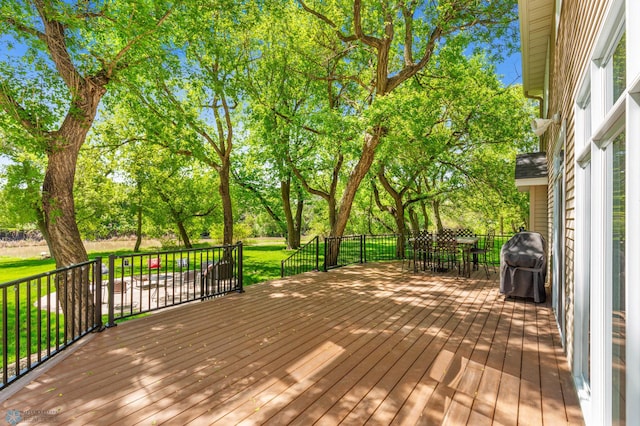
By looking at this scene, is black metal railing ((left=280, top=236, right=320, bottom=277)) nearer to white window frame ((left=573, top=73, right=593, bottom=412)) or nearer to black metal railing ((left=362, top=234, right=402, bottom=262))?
black metal railing ((left=362, top=234, right=402, bottom=262))

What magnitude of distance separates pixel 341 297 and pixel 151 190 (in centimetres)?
1659

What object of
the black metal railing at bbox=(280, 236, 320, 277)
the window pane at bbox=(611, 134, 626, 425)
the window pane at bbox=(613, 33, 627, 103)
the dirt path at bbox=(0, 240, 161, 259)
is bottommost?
the dirt path at bbox=(0, 240, 161, 259)

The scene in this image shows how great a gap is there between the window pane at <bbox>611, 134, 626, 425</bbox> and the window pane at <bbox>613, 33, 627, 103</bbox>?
0.25 metres

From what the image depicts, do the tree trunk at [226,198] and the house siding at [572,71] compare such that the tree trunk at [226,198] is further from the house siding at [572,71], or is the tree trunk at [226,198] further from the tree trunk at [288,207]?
the house siding at [572,71]

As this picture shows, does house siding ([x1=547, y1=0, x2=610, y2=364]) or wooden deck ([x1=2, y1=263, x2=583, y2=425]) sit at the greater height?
house siding ([x1=547, y1=0, x2=610, y2=364])

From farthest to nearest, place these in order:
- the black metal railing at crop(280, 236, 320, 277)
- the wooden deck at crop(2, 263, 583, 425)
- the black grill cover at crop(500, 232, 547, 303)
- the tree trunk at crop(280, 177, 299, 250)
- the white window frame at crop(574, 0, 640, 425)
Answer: the tree trunk at crop(280, 177, 299, 250)
the black metal railing at crop(280, 236, 320, 277)
the black grill cover at crop(500, 232, 547, 303)
the wooden deck at crop(2, 263, 583, 425)
the white window frame at crop(574, 0, 640, 425)

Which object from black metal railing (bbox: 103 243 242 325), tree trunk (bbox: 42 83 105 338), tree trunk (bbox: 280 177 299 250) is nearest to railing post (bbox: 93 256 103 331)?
black metal railing (bbox: 103 243 242 325)

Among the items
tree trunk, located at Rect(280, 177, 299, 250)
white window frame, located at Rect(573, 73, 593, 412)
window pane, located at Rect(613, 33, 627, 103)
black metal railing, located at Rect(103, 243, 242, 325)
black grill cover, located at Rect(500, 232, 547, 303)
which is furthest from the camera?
tree trunk, located at Rect(280, 177, 299, 250)

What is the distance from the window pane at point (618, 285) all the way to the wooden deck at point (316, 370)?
78 cm

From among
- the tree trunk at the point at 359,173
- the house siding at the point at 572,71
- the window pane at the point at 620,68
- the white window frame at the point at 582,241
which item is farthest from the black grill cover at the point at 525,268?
the tree trunk at the point at 359,173

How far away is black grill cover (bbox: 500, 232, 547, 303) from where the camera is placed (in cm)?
551

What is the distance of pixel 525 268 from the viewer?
5633mm

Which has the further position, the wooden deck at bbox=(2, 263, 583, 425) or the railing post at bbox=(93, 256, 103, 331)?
the railing post at bbox=(93, 256, 103, 331)

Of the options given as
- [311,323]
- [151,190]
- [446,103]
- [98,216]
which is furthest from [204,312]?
[98,216]
